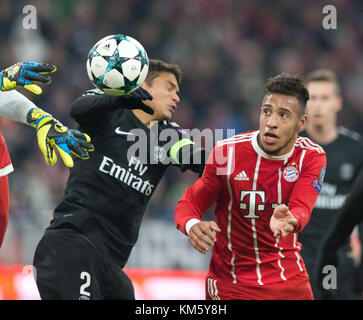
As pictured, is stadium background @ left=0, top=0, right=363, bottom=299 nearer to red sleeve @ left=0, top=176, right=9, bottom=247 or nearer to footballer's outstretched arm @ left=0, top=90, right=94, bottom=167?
red sleeve @ left=0, top=176, right=9, bottom=247

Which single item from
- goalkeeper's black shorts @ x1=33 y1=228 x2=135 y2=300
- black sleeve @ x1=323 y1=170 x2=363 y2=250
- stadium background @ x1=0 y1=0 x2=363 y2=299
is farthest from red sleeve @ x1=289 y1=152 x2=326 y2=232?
stadium background @ x1=0 y1=0 x2=363 y2=299

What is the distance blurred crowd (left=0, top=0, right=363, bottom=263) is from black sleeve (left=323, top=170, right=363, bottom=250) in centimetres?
578

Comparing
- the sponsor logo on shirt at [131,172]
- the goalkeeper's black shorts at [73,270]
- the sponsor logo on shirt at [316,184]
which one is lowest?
the goalkeeper's black shorts at [73,270]

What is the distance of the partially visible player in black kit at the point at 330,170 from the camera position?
21.5ft

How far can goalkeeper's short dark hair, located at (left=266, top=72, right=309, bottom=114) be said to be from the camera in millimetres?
4691

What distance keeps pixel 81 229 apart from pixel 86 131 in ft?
2.36

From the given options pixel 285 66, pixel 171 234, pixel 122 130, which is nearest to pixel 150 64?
pixel 122 130

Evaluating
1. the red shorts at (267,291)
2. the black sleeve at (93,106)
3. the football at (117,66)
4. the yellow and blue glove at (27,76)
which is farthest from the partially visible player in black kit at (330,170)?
the yellow and blue glove at (27,76)

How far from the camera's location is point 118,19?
1341 centimetres

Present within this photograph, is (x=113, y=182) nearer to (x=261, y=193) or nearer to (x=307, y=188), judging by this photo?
(x=261, y=193)

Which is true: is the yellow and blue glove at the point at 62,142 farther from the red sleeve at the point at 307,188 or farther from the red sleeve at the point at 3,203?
the red sleeve at the point at 307,188

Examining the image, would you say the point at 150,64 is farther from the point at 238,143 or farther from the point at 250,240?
the point at 250,240

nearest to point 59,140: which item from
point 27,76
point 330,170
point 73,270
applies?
point 27,76

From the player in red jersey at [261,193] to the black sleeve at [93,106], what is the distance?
0.77 metres
